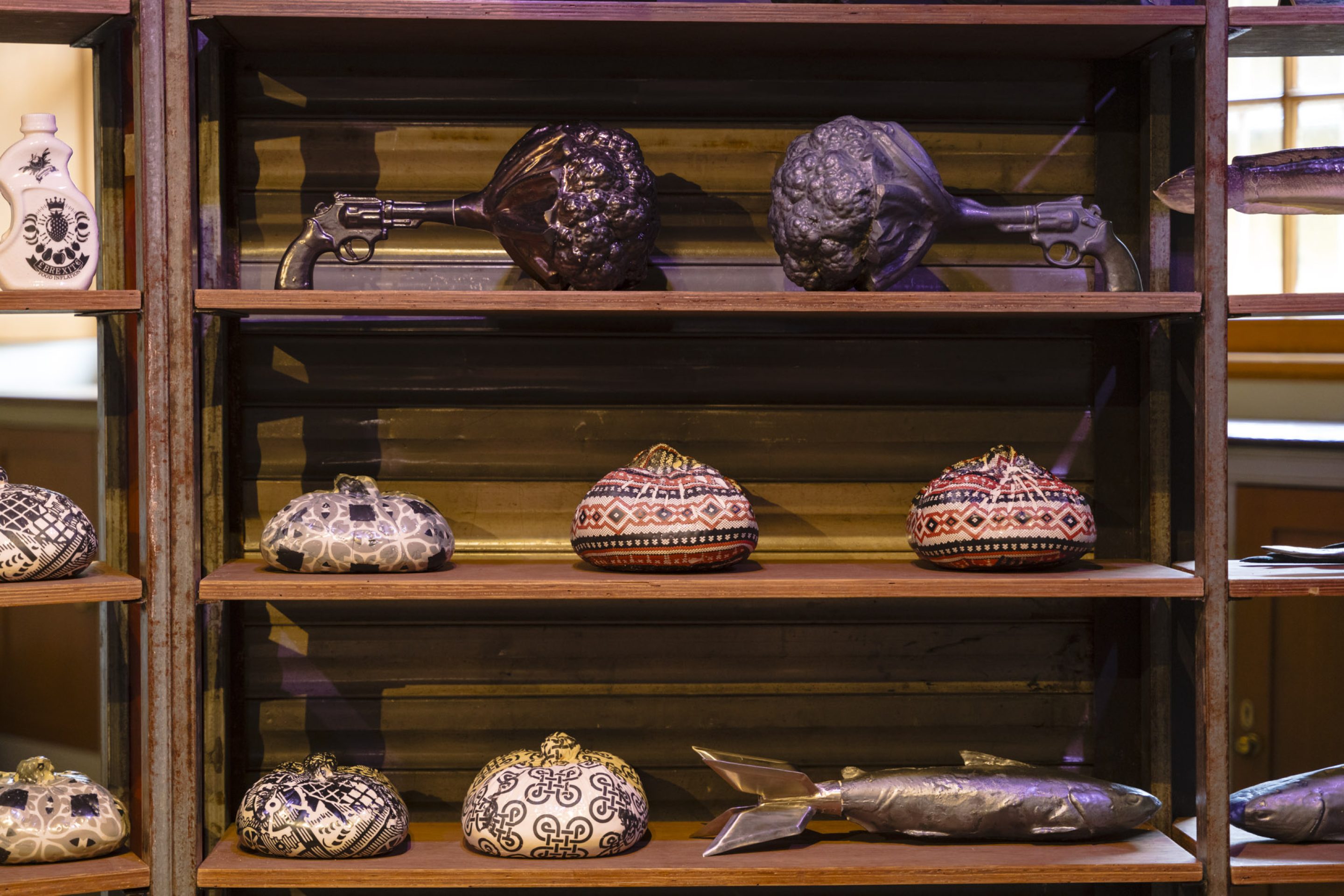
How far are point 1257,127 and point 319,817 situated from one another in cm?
294

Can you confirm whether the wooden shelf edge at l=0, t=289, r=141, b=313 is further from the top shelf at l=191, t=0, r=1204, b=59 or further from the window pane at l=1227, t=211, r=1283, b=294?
the window pane at l=1227, t=211, r=1283, b=294

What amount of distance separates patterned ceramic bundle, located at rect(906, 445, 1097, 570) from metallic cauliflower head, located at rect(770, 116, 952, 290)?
36cm

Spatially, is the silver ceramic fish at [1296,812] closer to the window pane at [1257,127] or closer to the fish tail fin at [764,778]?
the fish tail fin at [764,778]

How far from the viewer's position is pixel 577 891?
2.12 meters

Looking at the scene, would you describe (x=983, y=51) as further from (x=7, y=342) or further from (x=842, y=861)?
(x=7, y=342)

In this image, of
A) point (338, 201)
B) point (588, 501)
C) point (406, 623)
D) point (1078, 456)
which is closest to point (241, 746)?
point (406, 623)

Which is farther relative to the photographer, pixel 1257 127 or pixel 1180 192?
pixel 1257 127

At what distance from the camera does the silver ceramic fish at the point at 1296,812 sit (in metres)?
1.88

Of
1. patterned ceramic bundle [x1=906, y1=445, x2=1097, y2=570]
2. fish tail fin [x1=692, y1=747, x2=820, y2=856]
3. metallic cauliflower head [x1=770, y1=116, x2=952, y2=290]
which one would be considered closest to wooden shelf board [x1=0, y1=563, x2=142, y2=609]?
fish tail fin [x1=692, y1=747, x2=820, y2=856]

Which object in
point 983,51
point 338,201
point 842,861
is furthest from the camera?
point 983,51

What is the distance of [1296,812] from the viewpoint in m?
1.88

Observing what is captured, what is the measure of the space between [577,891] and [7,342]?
2406 millimetres

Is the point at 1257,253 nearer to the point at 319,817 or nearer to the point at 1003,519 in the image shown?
the point at 1003,519

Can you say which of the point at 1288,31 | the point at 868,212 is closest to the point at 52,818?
the point at 868,212
